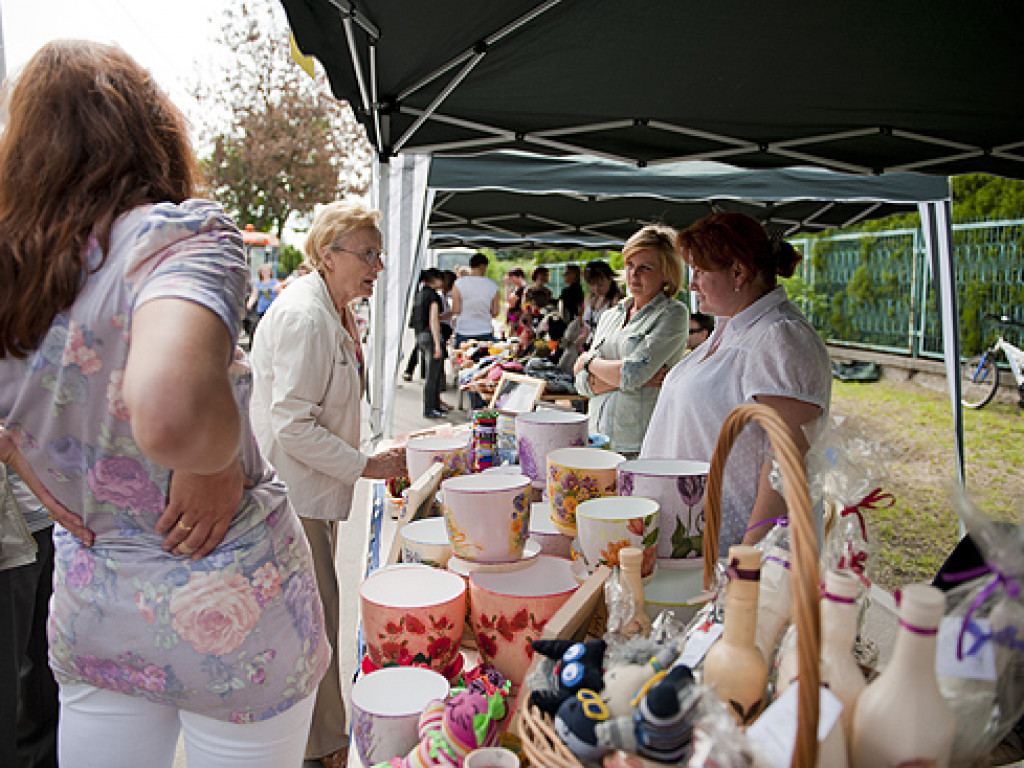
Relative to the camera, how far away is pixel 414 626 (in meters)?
1.18

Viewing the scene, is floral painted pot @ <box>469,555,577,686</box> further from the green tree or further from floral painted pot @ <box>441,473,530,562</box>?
the green tree

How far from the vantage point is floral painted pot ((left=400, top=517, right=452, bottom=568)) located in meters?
1.41

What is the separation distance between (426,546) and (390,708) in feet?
1.15

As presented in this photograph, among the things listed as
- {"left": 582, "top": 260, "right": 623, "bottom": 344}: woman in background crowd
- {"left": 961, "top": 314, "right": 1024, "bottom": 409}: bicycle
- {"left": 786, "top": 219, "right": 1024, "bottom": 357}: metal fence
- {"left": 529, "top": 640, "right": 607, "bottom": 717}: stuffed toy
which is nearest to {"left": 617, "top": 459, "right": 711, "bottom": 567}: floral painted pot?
{"left": 529, "top": 640, "right": 607, "bottom": 717}: stuffed toy

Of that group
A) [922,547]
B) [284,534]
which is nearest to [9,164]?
[284,534]

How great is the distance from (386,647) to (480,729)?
1.02ft

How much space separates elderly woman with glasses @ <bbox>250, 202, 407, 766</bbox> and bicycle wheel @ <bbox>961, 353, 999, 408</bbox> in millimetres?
9080

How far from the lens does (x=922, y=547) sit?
4.57 meters

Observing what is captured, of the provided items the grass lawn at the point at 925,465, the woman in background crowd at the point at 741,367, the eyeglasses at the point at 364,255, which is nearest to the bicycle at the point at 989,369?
the grass lawn at the point at 925,465

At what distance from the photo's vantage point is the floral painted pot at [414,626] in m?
1.18

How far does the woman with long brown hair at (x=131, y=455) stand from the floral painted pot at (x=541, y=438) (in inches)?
26.1

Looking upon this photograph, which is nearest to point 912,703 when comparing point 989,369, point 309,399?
point 309,399

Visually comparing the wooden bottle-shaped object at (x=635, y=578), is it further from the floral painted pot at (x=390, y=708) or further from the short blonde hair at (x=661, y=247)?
the short blonde hair at (x=661, y=247)

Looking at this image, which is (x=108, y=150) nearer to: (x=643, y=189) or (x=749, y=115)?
(x=749, y=115)
